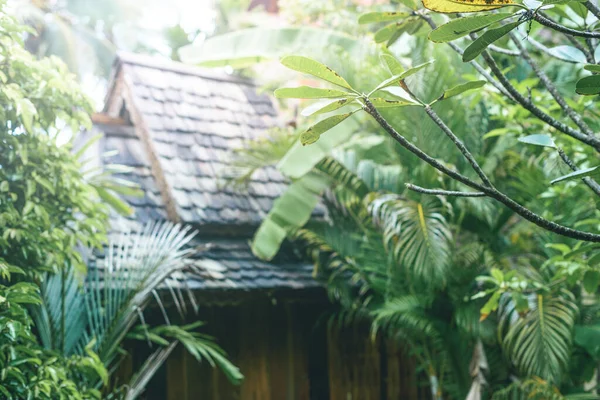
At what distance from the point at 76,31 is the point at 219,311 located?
11.8 m

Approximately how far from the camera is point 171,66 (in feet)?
23.6

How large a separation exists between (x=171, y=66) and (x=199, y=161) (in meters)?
1.26

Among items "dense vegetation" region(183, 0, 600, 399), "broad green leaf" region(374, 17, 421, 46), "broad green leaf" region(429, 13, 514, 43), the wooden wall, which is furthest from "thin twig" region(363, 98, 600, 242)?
the wooden wall

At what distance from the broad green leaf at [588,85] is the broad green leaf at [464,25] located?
298 mm

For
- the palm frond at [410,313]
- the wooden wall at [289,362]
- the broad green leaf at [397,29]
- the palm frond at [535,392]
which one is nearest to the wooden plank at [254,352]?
the wooden wall at [289,362]

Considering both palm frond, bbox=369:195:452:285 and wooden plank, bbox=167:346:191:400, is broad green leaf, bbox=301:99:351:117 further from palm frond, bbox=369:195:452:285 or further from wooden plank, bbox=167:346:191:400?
wooden plank, bbox=167:346:191:400

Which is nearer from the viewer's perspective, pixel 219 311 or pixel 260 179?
pixel 219 311

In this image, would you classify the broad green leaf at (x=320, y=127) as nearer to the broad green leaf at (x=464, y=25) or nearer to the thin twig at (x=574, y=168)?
the broad green leaf at (x=464, y=25)

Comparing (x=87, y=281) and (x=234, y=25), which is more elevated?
(x=234, y=25)

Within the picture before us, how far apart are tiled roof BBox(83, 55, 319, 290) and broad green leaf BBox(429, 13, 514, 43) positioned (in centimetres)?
354

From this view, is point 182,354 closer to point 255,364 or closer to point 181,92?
point 255,364

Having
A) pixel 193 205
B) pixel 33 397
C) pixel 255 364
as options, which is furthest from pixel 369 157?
pixel 33 397

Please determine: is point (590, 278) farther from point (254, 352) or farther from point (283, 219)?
point (254, 352)

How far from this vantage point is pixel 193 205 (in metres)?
5.96
